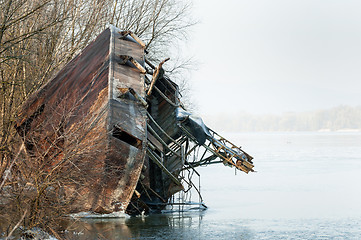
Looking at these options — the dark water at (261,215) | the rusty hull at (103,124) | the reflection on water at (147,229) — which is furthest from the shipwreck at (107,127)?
the dark water at (261,215)

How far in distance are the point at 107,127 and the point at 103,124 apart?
17 cm

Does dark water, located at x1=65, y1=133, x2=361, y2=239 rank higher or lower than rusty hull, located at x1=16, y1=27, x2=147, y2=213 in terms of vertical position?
lower

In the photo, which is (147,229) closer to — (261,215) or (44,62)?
(261,215)

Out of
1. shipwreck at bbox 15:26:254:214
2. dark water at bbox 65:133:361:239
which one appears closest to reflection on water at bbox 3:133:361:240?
dark water at bbox 65:133:361:239

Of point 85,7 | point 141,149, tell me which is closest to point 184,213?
point 141,149

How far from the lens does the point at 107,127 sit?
39.8ft

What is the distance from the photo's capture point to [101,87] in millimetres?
13352

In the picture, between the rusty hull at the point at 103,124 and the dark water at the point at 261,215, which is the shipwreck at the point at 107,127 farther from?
the dark water at the point at 261,215

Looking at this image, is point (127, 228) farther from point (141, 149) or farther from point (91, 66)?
point (91, 66)

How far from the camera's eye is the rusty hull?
11797mm

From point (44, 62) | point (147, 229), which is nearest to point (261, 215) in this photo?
point (147, 229)

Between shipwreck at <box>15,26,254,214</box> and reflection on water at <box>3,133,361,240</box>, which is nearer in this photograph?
shipwreck at <box>15,26,254,214</box>

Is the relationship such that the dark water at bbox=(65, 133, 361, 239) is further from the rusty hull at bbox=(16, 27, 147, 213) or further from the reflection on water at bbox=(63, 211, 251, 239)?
the rusty hull at bbox=(16, 27, 147, 213)

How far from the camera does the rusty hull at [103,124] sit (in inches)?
464
